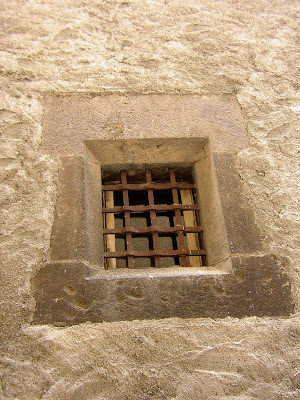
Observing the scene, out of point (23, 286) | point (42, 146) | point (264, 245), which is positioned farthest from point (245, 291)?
point (42, 146)

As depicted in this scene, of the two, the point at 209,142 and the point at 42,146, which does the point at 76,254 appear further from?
the point at 209,142

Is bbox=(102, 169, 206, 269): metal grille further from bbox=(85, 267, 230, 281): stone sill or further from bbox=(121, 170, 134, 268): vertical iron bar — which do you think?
bbox=(85, 267, 230, 281): stone sill

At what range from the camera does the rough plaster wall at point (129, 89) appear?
4.51 feet

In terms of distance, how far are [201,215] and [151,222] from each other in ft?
0.90

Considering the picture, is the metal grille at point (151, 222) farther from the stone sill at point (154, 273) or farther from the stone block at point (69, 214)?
the stone block at point (69, 214)

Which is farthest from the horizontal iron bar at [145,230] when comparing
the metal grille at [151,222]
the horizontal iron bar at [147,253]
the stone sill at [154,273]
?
the stone sill at [154,273]

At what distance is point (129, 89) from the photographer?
2.03 metres

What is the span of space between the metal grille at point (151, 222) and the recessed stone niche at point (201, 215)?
80 mm

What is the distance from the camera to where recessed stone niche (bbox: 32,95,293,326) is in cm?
147

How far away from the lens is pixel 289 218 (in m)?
1.71

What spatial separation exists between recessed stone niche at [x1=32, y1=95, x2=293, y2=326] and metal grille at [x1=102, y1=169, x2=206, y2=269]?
0.08m

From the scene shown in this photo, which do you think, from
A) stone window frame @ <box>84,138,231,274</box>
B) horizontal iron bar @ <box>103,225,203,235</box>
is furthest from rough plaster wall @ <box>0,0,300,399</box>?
horizontal iron bar @ <box>103,225,203,235</box>

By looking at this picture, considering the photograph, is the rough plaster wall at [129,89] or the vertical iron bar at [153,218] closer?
the rough plaster wall at [129,89]

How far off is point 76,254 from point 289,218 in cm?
99
